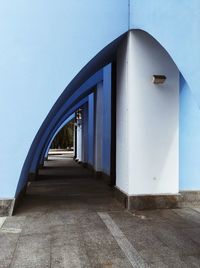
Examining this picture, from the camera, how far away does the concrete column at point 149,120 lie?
7.12 m

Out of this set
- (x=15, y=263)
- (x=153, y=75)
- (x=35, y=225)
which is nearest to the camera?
(x=15, y=263)

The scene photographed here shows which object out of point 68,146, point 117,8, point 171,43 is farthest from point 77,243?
point 68,146

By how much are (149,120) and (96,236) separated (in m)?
2.75

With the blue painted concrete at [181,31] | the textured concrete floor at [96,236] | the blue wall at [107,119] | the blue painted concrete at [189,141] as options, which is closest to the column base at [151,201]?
the textured concrete floor at [96,236]

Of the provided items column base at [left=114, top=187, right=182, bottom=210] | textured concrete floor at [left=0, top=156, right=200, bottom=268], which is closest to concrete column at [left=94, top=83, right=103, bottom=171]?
textured concrete floor at [left=0, top=156, right=200, bottom=268]

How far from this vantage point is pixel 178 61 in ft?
14.7

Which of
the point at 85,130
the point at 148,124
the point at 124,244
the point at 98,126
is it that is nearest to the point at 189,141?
the point at 148,124

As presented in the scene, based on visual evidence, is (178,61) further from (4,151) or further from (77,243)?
(4,151)

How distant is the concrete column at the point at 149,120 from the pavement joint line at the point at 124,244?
113 cm

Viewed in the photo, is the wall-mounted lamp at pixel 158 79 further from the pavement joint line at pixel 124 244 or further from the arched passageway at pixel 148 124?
the pavement joint line at pixel 124 244

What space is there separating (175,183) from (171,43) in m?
3.40

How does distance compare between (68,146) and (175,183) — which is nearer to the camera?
(175,183)

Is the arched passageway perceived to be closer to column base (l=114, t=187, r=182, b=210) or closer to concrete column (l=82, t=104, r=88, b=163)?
column base (l=114, t=187, r=182, b=210)

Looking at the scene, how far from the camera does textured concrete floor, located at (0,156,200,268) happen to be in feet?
14.3
